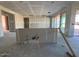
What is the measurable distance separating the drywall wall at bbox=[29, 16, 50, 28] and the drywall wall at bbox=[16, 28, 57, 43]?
34.3ft

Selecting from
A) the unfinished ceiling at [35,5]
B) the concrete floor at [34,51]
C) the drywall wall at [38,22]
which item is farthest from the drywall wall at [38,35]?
the drywall wall at [38,22]

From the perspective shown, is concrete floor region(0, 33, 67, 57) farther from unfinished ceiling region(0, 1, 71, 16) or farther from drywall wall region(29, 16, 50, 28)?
drywall wall region(29, 16, 50, 28)

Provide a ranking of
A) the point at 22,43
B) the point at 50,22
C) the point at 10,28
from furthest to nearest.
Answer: the point at 50,22
the point at 10,28
the point at 22,43

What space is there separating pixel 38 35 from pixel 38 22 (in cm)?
1058

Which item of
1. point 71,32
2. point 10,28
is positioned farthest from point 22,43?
point 10,28

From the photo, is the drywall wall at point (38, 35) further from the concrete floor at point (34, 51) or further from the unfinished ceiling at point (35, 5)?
the unfinished ceiling at point (35, 5)

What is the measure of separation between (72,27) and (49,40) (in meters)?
2.19

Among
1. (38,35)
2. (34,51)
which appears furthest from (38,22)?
(34,51)

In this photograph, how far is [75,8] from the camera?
22.7 ft

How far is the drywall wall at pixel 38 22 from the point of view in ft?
53.5

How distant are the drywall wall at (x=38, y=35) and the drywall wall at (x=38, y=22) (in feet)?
34.3

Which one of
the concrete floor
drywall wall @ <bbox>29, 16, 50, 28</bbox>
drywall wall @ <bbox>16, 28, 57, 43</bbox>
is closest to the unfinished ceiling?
drywall wall @ <bbox>16, 28, 57, 43</bbox>

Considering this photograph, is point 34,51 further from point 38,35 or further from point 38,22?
point 38,22

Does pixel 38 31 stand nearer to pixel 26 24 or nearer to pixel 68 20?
pixel 68 20
